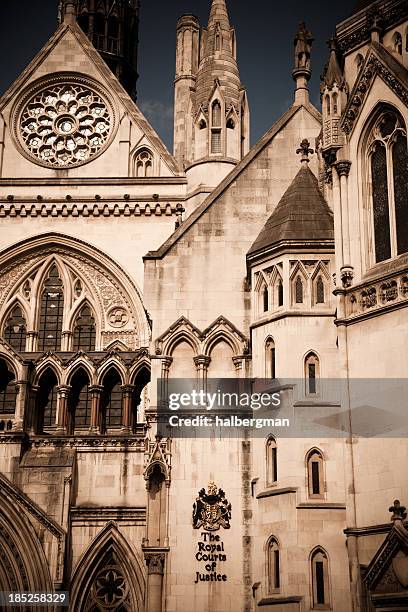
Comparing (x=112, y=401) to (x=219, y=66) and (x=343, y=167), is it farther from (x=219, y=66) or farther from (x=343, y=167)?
(x=343, y=167)

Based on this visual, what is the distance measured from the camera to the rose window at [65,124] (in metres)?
28.8

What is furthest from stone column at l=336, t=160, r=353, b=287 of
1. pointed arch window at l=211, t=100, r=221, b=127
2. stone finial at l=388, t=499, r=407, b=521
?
pointed arch window at l=211, t=100, r=221, b=127

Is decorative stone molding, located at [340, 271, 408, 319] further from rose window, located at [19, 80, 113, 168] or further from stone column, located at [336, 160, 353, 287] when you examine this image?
rose window, located at [19, 80, 113, 168]

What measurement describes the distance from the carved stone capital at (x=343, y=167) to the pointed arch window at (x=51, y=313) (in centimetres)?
973

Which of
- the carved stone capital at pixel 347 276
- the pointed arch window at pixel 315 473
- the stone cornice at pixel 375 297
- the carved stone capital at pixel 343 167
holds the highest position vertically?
the carved stone capital at pixel 343 167

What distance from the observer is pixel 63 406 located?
2319cm

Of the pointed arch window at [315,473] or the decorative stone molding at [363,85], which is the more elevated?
the decorative stone molding at [363,85]

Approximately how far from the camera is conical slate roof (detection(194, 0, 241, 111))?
26.4m

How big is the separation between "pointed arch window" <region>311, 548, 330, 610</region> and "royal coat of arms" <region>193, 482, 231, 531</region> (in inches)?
84.7

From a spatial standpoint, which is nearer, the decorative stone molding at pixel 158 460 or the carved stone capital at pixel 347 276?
the carved stone capital at pixel 347 276

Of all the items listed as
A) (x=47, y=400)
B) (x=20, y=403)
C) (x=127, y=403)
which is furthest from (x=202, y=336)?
(x=47, y=400)

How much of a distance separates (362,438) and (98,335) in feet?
33.8

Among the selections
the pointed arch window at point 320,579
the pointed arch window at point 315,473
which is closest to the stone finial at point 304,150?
the pointed arch window at point 315,473

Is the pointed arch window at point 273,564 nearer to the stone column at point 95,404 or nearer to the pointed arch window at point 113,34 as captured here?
the stone column at point 95,404
